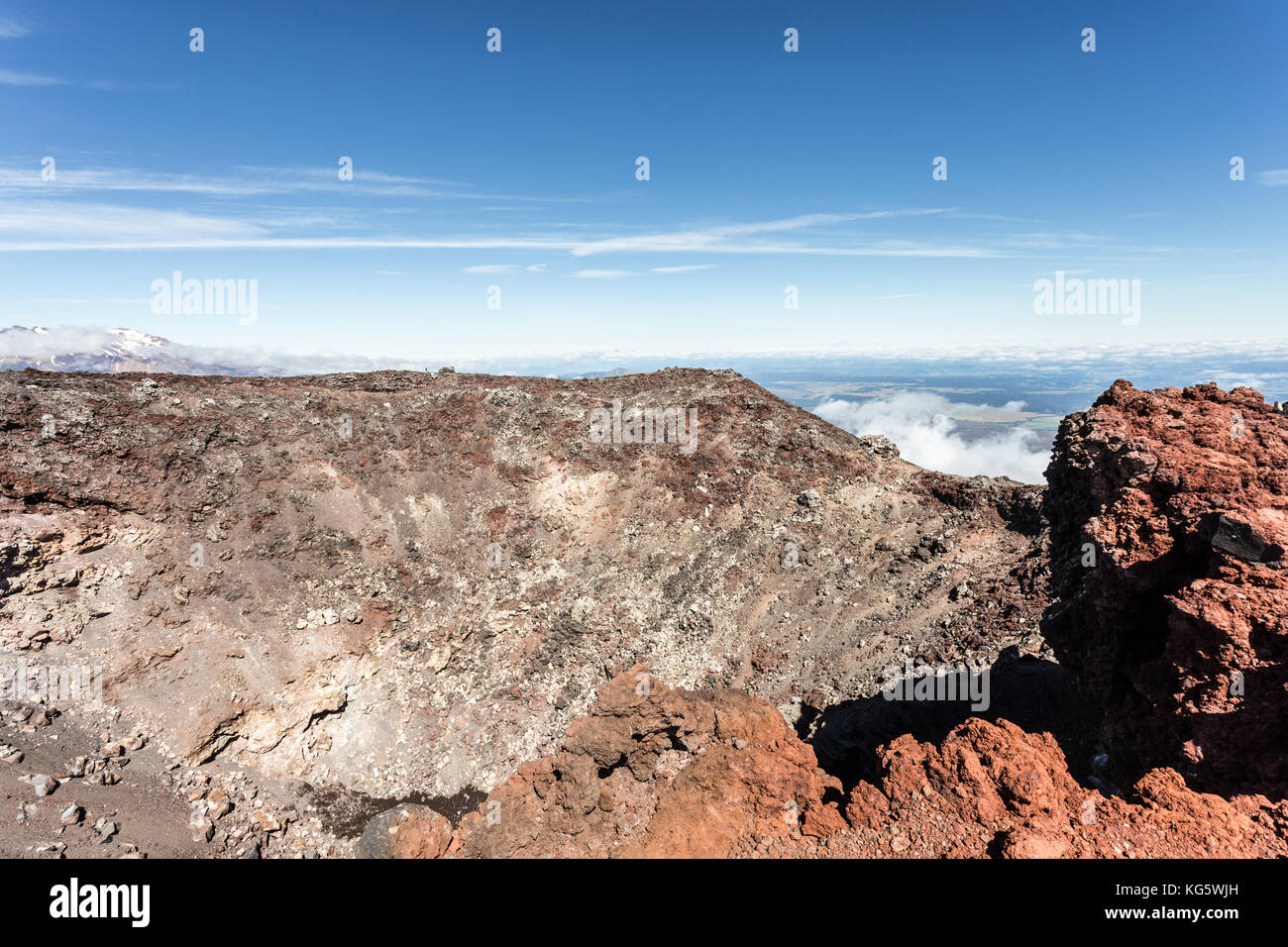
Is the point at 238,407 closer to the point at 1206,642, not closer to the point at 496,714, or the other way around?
the point at 496,714

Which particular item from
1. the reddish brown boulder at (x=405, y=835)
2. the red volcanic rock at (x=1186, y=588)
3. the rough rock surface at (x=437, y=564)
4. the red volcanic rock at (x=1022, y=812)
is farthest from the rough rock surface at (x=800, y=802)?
the rough rock surface at (x=437, y=564)

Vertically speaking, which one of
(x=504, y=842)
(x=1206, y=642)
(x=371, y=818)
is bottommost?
(x=371, y=818)

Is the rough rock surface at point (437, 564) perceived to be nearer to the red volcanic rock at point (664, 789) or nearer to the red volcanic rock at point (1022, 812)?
the red volcanic rock at point (664, 789)

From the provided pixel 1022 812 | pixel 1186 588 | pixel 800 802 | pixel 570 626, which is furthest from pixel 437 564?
pixel 1186 588

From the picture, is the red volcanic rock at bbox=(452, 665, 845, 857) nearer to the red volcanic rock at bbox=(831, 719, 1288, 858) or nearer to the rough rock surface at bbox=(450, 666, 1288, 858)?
the rough rock surface at bbox=(450, 666, 1288, 858)

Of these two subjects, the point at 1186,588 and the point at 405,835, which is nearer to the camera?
the point at 1186,588

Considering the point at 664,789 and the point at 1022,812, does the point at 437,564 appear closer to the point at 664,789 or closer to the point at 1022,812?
the point at 664,789

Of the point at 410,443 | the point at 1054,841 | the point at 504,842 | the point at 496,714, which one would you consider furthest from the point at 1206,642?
the point at 410,443
